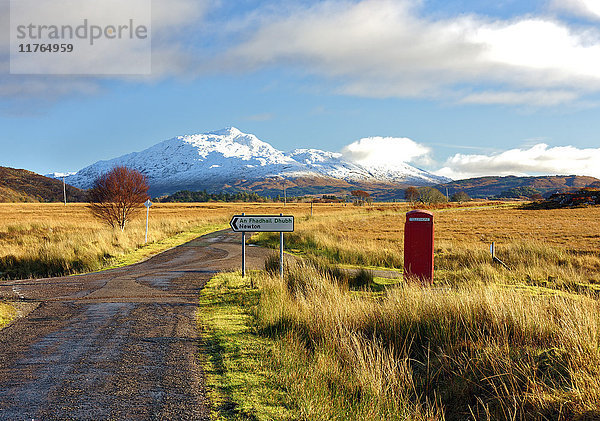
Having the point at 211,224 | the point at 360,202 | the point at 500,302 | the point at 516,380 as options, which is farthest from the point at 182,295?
the point at 360,202

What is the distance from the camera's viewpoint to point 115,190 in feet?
101

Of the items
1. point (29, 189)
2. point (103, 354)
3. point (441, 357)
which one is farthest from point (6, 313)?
point (29, 189)

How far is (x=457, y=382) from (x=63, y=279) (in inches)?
484

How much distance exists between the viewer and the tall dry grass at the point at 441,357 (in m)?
4.36

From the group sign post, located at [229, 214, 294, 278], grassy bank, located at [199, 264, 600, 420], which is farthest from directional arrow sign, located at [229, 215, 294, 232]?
grassy bank, located at [199, 264, 600, 420]

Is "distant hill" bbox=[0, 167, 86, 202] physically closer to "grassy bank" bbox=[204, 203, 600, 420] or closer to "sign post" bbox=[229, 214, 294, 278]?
"sign post" bbox=[229, 214, 294, 278]

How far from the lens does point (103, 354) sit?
6152 millimetres

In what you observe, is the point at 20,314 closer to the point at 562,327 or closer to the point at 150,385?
the point at 150,385

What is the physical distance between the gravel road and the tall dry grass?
49.0 inches

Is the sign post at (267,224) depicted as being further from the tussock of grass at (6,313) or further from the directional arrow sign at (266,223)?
the tussock of grass at (6,313)

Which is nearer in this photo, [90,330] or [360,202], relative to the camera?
[90,330]

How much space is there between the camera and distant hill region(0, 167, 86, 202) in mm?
152050

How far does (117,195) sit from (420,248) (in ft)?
83.6

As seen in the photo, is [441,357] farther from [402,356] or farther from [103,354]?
[103,354]
